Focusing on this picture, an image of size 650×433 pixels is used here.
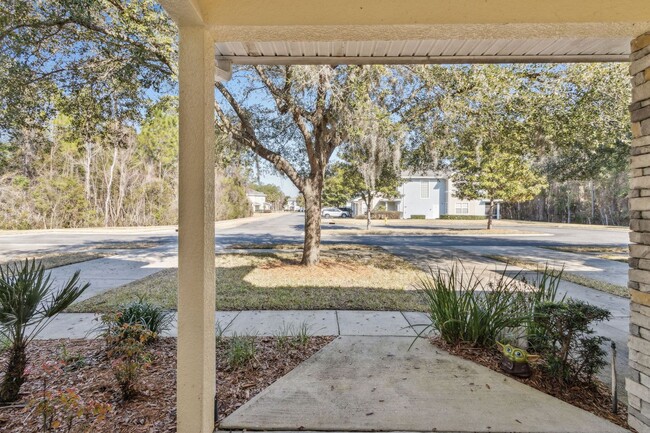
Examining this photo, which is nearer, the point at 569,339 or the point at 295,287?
the point at 569,339

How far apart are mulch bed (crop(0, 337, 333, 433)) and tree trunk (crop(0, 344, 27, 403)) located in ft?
0.25

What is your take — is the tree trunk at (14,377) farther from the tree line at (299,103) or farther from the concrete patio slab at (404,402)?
the tree line at (299,103)

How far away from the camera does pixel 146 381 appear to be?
239cm

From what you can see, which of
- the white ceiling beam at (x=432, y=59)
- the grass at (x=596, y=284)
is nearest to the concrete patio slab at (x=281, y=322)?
the white ceiling beam at (x=432, y=59)

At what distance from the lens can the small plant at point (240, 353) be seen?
103 inches

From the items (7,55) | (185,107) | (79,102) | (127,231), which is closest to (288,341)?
(185,107)

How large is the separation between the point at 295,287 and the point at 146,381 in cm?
312

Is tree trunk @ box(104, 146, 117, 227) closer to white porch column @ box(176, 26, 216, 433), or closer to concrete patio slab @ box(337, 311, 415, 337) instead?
concrete patio slab @ box(337, 311, 415, 337)

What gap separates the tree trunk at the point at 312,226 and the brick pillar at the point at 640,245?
519cm

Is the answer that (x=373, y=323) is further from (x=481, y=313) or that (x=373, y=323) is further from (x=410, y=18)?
(x=410, y=18)

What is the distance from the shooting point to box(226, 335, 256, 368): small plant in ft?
8.62

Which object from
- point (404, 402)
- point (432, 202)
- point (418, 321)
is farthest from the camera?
point (432, 202)

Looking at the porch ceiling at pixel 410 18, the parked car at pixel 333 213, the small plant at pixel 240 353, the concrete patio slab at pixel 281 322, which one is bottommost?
the concrete patio slab at pixel 281 322

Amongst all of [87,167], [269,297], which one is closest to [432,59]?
[269,297]
